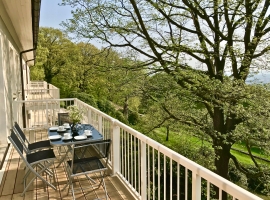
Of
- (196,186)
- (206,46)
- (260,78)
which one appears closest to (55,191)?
(196,186)

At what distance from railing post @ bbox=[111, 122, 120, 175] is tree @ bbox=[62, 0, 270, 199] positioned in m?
4.48

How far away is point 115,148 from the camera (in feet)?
12.8

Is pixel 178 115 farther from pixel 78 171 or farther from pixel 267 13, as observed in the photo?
pixel 78 171

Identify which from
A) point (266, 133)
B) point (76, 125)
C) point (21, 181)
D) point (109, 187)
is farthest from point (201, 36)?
point (21, 181)

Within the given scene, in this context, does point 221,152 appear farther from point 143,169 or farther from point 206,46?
point 143,169

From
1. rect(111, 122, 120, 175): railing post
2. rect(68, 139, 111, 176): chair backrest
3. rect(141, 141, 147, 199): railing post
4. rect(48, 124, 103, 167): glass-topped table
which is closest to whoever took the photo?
rect(141, 141, 147, 199): railing post

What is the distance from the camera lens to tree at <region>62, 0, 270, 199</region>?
23.6 feet

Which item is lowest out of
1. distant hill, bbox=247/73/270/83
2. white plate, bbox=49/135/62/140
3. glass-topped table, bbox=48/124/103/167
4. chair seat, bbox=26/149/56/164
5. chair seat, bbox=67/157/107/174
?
chair seat, bbox=67/157/107/174

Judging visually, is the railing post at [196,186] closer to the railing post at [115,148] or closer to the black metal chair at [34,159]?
the railing post at [115,148]

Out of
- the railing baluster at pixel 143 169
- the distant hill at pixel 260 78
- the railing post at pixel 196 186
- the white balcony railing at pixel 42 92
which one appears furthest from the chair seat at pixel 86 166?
the white balcony railing at pixel 42 92

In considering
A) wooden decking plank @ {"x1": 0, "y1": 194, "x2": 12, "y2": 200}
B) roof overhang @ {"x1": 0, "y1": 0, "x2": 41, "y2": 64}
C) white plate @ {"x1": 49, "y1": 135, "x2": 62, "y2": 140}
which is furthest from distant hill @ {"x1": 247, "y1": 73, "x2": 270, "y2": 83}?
wooden decking plank @ {"x1": 0, "y1": 194, "x2": 12, "y2": 200}

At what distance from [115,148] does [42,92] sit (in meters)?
12.3

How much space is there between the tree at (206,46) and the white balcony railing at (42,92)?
3.56 metres

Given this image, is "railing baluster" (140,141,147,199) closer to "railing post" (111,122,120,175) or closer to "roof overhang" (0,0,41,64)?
"railing post" (111,122,120,175)
